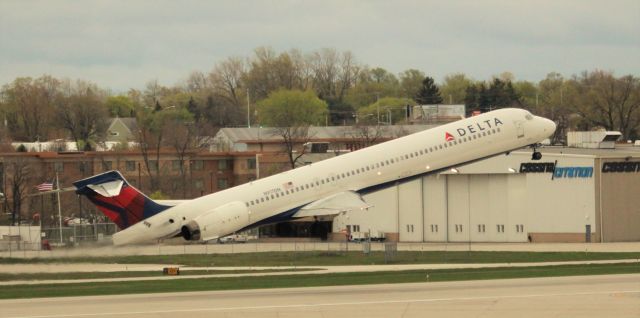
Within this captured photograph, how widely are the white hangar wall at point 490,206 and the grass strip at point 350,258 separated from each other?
1585 cm

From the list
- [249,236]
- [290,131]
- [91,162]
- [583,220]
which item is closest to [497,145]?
[583,220]

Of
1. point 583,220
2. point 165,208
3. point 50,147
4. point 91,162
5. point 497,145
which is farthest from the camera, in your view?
point 50,147

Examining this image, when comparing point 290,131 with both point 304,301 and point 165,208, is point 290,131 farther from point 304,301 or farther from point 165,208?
point 304,301

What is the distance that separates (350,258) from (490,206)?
92.2 ft

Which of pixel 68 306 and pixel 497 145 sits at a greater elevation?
pixel 497 145

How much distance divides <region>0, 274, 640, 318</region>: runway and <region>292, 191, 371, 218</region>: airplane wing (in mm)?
22419

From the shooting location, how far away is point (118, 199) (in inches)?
3004

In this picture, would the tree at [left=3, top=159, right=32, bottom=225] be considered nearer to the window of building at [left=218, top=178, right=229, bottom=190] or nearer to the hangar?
the window of building at [left=218, top=178, right=229, bottom=190]

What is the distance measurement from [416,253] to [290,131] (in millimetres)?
82952

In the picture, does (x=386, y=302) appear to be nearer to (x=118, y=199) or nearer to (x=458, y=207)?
(x=118, y=199)

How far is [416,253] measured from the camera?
88.2 meters

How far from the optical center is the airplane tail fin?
74062mm

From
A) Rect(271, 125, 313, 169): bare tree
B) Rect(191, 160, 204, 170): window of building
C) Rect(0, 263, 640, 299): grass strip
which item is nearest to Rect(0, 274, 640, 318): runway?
Rect(0, 263, 640, 299): grass strip

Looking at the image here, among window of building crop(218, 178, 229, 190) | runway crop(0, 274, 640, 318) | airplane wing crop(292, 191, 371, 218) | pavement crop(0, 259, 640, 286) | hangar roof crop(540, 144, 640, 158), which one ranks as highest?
hangar roof crop(540, 144, 640, 158)
